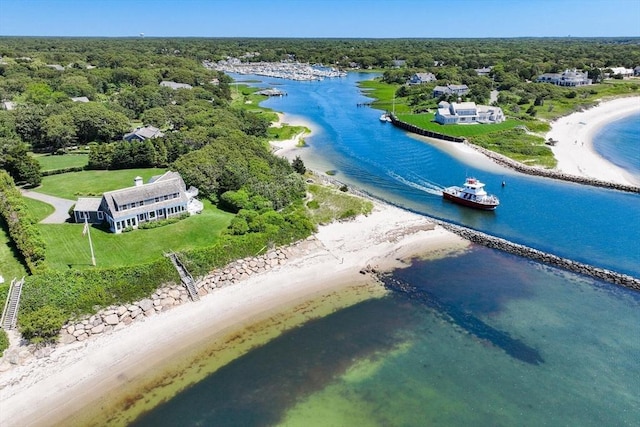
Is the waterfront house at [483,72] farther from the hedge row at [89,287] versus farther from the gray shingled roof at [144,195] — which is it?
the hedge row at [89,287]

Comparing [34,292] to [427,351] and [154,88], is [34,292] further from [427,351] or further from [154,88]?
[154,88]

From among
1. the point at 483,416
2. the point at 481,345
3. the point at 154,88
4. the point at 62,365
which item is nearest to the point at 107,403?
the point at 62,365

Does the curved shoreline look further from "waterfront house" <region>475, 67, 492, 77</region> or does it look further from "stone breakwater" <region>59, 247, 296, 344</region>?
"waterfront house" <region>475, 67, 492, 77</region>

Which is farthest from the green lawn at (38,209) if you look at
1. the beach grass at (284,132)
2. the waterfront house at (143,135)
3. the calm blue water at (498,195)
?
the beach grass at (284,132)

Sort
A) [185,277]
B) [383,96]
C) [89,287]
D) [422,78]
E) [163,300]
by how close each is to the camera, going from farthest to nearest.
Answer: [422,78], [383,96], [185,277], [163,300], [89,287]

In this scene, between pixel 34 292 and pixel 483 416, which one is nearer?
pixel 483 416

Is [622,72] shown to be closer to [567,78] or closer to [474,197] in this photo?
[567,78]

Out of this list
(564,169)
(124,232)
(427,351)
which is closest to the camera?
(427,351)

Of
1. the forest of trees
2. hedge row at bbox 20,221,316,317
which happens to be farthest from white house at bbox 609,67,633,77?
hedge row at bbox 20,221,316,317

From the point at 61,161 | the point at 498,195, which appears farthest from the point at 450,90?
the point at 61,161
